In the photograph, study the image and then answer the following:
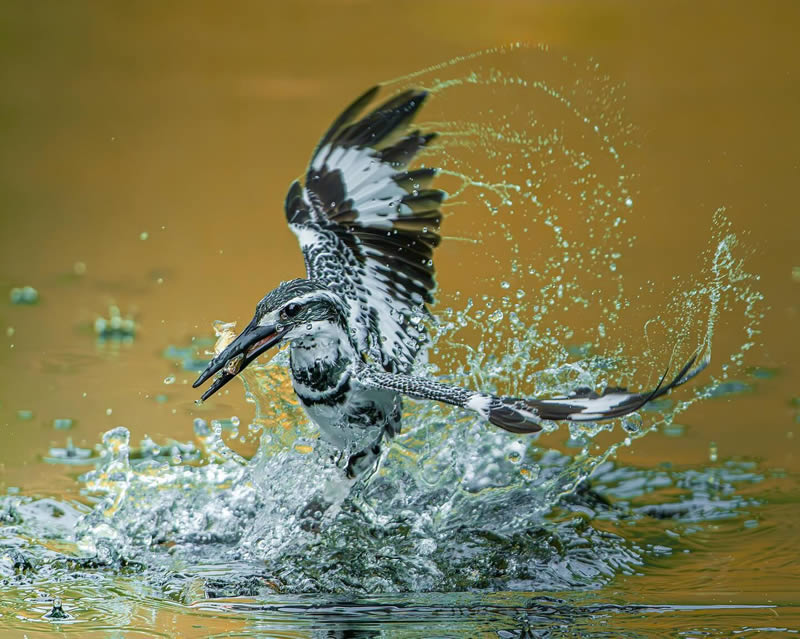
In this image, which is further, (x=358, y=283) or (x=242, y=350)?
(x=358, y=283)

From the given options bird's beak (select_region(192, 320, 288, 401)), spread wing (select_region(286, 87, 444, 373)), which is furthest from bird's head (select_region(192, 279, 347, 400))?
spread wing (select_region(286, 87, 444, 373))

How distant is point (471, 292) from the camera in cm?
493

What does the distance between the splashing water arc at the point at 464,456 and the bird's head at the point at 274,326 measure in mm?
303

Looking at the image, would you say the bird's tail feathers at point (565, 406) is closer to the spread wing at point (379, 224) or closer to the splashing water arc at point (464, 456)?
the splashing water arc at point (464, 456)

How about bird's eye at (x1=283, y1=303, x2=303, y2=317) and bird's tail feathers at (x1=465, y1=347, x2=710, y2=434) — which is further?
bird's eye at (x1=283, y1=303, x2=303, y2=317)

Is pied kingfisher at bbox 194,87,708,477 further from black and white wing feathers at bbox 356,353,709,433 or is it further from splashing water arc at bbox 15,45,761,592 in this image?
black and white wing feathers at bbox 356,353,709,433

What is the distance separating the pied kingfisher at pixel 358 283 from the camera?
3.68m

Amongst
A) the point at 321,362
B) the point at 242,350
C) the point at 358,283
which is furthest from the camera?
the point at 358,283

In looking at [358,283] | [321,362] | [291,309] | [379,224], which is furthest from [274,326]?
[379,224]

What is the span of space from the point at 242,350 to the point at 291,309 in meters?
0.22

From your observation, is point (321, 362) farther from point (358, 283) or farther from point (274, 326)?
point (358, 283)

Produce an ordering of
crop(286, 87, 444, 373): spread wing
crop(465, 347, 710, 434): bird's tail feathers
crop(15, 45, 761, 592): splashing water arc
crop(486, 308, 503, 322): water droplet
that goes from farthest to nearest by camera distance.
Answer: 1. crop(486, 308, 503, 322): water droplet
2. crop(286, 87, 444, 373): spread wing
3. crop(15, 45, 761, 592): splashing water arc
4. crop(465, 347, 710, 434): bird's tail feathers

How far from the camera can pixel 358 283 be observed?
421 centimetres

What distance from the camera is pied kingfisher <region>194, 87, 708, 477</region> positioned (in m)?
3.68
